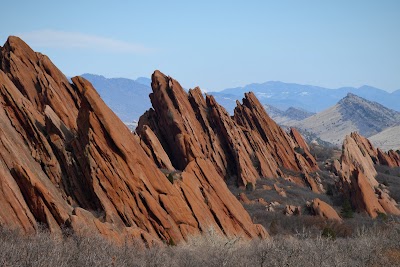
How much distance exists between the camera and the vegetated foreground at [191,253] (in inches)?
1008

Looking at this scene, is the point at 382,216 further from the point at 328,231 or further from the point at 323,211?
the point at 328,231

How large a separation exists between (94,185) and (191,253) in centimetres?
924

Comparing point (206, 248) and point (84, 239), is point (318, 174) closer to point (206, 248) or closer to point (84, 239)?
point (206, 248)

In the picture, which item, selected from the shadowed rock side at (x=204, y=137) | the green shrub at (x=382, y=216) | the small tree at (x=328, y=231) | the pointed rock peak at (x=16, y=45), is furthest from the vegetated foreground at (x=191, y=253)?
the shadowed rock side at (x=204, y=137)

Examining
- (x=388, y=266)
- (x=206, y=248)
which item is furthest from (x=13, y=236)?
(x=388, y=266)

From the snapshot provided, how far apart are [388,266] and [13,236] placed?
22.9 meters

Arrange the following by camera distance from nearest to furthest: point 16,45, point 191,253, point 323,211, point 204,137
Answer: point 191,253 → point 323,211 → point 16,45 → point 204,137

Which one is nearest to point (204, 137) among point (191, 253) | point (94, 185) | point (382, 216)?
point (382, 216)

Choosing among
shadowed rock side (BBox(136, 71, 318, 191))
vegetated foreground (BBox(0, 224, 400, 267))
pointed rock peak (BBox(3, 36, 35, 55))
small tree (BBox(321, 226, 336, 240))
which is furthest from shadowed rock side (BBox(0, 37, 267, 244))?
shadowed rock side (BBox(136, 71, 318, 191))

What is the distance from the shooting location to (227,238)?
4166 cm

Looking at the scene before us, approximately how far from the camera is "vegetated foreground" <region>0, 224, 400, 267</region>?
84.0 ft

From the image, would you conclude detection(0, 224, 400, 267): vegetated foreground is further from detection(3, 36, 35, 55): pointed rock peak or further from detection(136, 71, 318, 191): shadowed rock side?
detection(136, 71, 318, 191): shadowed rock side

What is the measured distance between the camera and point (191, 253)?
34.7 metres

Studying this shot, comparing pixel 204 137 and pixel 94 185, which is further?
pixel 204 137
